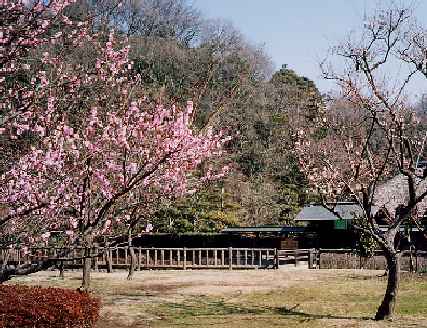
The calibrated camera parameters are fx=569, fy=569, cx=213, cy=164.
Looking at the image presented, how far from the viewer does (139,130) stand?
8.46 meters

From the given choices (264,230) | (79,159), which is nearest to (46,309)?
(79,159)

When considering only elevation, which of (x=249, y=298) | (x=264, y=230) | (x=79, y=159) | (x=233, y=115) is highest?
(x=233, y=115)

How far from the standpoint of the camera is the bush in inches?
394

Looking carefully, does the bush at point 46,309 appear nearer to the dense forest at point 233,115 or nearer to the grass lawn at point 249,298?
the grass lawn at point 249,298

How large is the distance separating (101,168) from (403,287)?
12342 mm

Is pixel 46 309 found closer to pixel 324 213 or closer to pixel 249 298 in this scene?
pixel 249 298

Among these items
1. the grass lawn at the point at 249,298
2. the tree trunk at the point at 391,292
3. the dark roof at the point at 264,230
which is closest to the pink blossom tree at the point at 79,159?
the grass lawn at the point at 249,298

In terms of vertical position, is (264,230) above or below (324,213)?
below

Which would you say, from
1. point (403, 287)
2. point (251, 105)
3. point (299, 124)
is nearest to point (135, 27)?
point (251, 105)

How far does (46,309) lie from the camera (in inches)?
404

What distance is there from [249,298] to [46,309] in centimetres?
689

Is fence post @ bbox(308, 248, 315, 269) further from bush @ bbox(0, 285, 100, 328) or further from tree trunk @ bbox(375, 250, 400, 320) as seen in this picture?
bush @ bbox(0, 285, 100, 328)

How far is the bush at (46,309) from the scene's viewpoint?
10000mm

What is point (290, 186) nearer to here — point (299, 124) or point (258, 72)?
point (299, 124)
